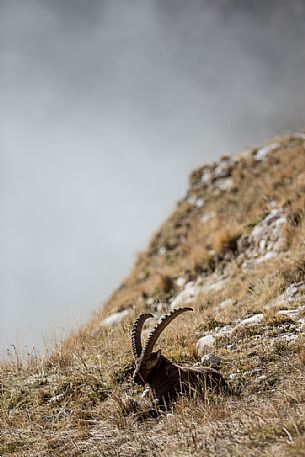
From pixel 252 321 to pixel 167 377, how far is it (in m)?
2.64

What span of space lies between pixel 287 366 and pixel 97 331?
473 centimetres

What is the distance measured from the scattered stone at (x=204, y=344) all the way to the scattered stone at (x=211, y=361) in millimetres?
540

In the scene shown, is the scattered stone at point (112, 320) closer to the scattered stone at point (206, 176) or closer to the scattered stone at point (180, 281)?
the scattered stone at point (180, 281)

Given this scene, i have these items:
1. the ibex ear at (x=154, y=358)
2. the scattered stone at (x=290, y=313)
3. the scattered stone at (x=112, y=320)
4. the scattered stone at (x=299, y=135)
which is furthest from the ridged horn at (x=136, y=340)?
the scattered stone at (x=299, y=135)

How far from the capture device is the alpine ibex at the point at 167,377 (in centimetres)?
648

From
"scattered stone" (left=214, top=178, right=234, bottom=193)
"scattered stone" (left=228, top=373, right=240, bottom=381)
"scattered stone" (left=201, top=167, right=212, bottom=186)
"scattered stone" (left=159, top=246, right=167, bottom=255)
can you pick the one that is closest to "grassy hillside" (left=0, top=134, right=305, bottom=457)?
"scattered stone" (left=228, top=373, right=240, bottom=381)

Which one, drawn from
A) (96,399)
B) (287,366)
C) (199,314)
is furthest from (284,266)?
(96,399)

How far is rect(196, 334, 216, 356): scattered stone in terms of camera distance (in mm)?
7996

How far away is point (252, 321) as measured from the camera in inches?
348

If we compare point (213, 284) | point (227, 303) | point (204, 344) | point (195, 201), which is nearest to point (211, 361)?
point (204, 344)

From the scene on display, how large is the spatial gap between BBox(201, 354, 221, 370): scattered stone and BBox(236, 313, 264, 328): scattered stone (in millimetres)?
1372

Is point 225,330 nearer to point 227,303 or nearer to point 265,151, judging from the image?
point 227,303

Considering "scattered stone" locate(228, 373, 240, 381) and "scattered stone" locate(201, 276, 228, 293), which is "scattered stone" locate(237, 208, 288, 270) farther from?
"scattered stone" locate(228, 373, 240, 381)

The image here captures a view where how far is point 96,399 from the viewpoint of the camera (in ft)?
23.4
